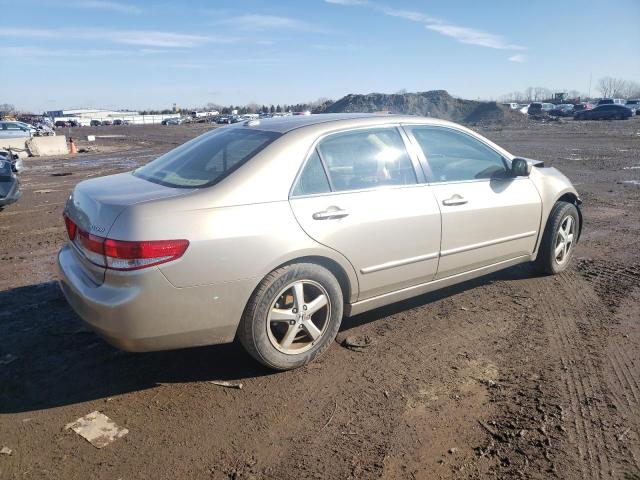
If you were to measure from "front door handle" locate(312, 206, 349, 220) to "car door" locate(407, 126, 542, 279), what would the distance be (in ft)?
3.10

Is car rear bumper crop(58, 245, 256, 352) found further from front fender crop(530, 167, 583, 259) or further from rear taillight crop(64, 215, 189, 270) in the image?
front fender crop(530, 167, 583, 259)

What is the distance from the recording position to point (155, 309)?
9.38 feet

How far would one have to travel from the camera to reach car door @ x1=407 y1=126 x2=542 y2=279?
4.06 metres

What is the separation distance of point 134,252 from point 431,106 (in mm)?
67216

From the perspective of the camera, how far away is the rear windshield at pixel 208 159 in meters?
3.38

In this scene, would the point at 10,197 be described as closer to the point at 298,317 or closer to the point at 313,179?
the point at 313,179

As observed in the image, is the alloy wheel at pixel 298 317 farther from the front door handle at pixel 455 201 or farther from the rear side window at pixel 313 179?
the front door handle at pixel 455 201


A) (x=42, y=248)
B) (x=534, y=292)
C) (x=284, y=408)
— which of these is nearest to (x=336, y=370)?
(x=284, y=408)

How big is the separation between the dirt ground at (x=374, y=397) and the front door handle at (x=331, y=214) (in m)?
1.02

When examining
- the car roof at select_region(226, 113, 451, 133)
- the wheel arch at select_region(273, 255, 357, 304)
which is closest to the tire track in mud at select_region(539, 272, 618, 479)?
the wheel arch at select_region(273, 255, 357, 304)

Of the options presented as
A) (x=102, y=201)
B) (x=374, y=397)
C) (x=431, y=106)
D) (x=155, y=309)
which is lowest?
(x=374, y=397)

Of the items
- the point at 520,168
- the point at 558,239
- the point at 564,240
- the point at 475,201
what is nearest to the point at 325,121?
the point at 475,201

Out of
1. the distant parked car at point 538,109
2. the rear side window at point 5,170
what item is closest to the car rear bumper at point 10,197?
the rear side window at point 5,170

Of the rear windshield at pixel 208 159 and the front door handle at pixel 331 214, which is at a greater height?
the rear windshield at pixel 208 159
